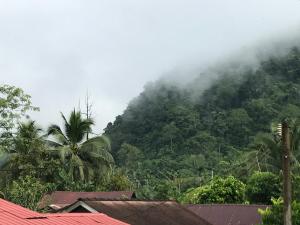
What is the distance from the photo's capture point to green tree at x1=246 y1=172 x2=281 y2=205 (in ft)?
106

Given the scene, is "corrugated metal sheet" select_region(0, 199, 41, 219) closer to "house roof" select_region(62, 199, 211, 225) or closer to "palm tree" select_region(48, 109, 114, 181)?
"house roof" select_region(62, 199, 211, 225)

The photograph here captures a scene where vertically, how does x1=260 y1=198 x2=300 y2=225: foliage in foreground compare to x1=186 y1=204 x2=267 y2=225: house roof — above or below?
above

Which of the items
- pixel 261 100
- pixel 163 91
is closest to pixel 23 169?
pixel 261 100

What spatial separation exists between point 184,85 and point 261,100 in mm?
26417

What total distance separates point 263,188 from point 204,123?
41.7 meters

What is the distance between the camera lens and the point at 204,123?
74.6m

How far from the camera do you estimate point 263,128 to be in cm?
6950

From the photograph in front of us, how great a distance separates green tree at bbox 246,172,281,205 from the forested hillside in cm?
1906

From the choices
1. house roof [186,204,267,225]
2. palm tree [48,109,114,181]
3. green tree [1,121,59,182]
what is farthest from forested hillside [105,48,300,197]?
house roof [186,204,267,225]

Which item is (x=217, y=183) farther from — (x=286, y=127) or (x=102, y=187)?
(x=286, y=127)

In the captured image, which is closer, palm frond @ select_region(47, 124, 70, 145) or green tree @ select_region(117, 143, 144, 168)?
palm frond @ select_region(47, 124, 70, 145)

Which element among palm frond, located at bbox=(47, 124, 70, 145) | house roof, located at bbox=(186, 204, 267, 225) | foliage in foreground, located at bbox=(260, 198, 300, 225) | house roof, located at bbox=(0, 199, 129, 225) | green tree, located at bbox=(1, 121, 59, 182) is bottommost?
house roof, located at bbox=(186, 204, 267, 225)

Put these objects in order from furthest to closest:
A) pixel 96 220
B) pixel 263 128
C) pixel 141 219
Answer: pixel 263 128 → pixel 141 219 → pixel 96 220

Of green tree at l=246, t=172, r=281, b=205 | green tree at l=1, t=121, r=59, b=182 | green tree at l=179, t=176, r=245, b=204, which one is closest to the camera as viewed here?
green tree at l=1, t=121, r=59, b=182
